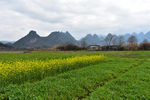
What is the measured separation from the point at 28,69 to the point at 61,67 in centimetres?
332

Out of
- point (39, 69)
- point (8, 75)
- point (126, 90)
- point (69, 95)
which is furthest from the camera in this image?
point (39, 69)

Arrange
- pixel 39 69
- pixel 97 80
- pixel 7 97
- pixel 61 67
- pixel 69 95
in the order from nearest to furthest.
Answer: pixel 7 97
pixel 69 95
pixel 97 80
pixel 39 69
pixel 61 67

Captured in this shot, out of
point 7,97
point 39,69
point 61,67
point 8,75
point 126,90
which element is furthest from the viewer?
point 61,67

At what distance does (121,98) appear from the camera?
4.73 metres

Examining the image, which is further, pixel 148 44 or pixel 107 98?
pixel 148 44

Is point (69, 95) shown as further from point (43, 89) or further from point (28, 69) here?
point (28, 69)

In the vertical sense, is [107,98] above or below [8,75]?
below

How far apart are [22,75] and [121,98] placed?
6.32 m

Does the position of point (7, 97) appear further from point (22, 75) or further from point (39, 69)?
point (39, 69)

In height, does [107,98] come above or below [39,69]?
below

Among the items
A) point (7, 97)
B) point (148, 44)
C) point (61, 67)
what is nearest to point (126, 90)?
point (7, 97)

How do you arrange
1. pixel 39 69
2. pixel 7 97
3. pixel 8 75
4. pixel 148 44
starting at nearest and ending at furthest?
pixel 7 97 → pixel 8 75 → pixel 39 69 → pixel 148 44

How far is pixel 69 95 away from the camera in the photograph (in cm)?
516

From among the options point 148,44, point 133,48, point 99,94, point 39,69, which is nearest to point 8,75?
point 39,69
